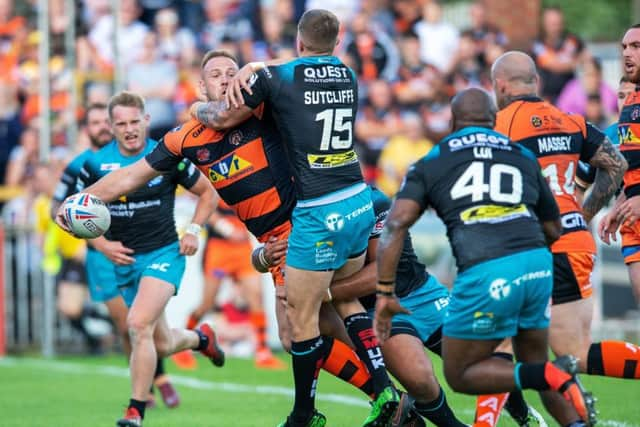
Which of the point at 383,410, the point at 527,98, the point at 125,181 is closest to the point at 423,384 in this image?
the point at 383,410

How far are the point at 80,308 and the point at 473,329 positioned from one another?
11.1 m

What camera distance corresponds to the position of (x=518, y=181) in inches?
261

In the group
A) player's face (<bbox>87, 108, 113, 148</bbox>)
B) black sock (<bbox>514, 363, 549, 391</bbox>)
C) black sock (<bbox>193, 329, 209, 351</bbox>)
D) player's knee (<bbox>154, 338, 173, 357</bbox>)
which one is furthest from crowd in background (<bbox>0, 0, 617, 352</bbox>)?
black sock (<bbox>514, 363, 549, 391</bbox>)

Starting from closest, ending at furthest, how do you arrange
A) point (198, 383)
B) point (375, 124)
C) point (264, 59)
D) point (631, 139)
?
1. point (631, 139)
2. point (198, 383)
3. point (264, 59)
4. point (375, 124)

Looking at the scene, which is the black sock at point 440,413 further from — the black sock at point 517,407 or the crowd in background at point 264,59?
the crowd in background at point 264,59

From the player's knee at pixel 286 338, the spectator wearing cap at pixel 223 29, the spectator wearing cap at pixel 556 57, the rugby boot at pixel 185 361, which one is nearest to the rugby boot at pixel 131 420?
the player's knee at pixel 286 338

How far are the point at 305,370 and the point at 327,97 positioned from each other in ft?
5.88

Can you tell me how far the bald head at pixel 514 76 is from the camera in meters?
8.09

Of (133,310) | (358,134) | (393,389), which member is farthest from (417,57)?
(393,389)

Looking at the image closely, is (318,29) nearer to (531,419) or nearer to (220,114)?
(220,114)

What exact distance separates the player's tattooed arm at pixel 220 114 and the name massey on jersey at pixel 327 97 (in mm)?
407

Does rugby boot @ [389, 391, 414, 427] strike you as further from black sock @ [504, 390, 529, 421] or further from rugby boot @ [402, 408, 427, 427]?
black sock @ [504, 390, 529, 421]

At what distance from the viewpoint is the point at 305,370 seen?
7.84m

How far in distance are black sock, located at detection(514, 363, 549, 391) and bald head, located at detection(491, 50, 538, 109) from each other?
2.27 m
